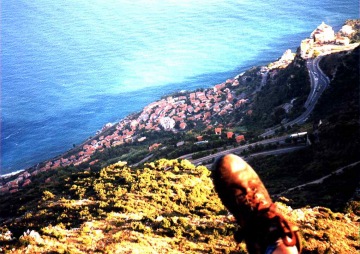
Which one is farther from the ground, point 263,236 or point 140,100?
point 140,100

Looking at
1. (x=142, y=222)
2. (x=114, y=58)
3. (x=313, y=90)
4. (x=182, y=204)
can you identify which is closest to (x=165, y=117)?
(x=313, y=90)

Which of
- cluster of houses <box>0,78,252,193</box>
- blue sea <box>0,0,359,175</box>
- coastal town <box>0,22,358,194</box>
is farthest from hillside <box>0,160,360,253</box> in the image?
blue sea <box>0,0,359,175</box>

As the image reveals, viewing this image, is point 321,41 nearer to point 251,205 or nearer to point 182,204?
point 182,204

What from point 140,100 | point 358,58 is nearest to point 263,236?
point 358,58

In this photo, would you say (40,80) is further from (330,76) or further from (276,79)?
(330,76)

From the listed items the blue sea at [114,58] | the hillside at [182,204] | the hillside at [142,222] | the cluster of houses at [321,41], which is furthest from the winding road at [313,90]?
the blue sea at [114,58]
